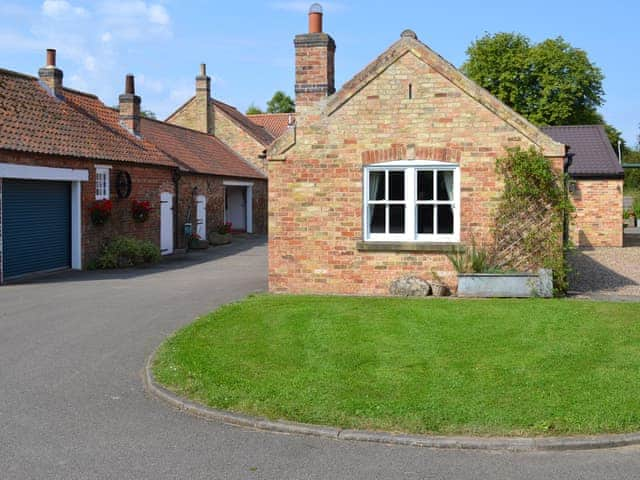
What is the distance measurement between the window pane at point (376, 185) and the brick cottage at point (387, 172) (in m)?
0.02

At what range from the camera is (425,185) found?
1412cm

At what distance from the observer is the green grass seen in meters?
6.57

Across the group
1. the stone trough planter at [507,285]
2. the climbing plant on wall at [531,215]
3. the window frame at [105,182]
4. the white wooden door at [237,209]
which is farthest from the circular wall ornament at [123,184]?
the white wooden door at [237,209]

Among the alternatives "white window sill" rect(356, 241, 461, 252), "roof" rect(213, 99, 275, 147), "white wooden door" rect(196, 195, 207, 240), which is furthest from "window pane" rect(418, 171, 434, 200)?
"roof" rect(213, 99, 275, 147)

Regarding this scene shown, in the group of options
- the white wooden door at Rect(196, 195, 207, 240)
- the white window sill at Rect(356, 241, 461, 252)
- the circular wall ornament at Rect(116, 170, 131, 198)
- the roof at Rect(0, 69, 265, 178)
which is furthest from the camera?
the white wooden door at Rect(196, 195, 207, 240)

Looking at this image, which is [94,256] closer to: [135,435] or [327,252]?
[327,252]

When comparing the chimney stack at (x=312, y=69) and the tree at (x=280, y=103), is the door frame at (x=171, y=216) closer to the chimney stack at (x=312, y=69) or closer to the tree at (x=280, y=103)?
the chimney stack at (x=312, y=69)

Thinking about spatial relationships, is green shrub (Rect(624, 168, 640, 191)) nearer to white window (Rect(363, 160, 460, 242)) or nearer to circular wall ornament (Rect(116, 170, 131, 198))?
circular wall ornament (Rect(116, 170, 131, 198))

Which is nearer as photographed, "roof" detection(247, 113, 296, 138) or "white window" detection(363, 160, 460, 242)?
"white window" detection(363, 160, 460, 242)

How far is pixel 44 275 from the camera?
1914cm

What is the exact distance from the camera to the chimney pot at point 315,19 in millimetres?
15016

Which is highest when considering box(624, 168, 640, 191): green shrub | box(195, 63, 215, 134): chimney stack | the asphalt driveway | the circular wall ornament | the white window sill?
box(195, 63, 215, 134): chimney stack

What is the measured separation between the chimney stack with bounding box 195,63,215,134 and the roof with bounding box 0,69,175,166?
16.0 m

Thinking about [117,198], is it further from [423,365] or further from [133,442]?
[133,442]
